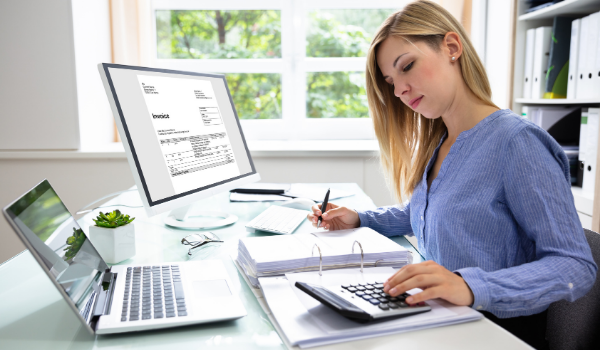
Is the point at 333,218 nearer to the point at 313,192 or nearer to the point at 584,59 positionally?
the point at 313,192

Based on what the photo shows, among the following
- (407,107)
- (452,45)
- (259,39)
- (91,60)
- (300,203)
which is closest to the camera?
(452,45)

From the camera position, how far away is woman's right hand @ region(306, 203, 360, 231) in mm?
1152

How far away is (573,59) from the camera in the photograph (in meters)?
1.80

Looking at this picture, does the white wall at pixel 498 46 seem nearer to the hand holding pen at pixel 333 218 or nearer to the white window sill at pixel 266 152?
the white window sill at pixel 266 152

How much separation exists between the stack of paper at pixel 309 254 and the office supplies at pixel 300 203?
1.68 feet

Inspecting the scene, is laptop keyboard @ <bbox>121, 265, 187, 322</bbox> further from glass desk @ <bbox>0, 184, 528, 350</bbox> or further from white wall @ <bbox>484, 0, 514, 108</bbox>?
white wall @ <bbox>484, 0, 514, 108</bbox>

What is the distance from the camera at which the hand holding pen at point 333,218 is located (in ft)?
3.78

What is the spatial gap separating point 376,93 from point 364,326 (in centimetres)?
77

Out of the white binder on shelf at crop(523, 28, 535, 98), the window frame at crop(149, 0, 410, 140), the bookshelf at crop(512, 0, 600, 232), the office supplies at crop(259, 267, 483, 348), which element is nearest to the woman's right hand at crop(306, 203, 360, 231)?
the office supplies at crop(259, 267, 483, 348)

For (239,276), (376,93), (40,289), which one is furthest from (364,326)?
(376,93)

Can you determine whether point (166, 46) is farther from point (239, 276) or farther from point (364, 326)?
point (364, 326)

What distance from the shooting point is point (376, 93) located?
1256 millimetres

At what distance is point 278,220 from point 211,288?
521 millimetres

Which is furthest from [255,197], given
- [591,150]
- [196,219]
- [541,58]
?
[541,58]
